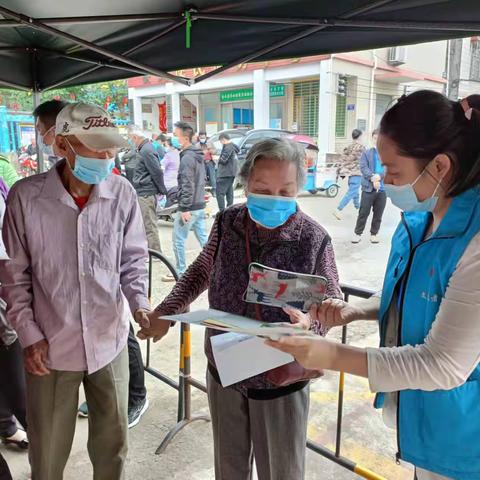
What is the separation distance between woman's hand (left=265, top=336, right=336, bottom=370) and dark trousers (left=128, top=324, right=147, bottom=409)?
1.93 metres

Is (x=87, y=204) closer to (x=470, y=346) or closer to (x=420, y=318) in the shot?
(x=420, y=318)

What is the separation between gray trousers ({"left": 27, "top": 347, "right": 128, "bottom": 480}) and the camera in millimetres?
1826

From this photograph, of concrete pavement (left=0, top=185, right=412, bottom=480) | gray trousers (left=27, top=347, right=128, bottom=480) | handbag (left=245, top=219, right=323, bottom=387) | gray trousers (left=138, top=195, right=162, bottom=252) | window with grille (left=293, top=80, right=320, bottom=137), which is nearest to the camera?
handbag (left=245, top=219, right=323, bottom=387)

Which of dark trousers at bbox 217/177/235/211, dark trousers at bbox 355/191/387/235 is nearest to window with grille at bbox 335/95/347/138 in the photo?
dark trousers at bbox 217/177/235/211

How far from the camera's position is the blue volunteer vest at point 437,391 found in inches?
43.4

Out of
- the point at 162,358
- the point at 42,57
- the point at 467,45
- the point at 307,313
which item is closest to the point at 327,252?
the point at 307,313

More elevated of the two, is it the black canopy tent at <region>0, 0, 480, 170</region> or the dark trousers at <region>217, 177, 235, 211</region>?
the black canopy tent at <region>0, 0, 480, 170</region>

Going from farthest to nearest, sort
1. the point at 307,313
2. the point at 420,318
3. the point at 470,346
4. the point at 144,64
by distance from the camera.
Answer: the point at 144,64
the point at 307,313
the point at 420,318
the point at 470,346

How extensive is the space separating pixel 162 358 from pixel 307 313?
2567 mm

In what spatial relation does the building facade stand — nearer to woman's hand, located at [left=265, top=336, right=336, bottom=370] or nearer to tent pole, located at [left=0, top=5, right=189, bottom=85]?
tent pole, located at [left=0, top=5, right=189, bottom=85]

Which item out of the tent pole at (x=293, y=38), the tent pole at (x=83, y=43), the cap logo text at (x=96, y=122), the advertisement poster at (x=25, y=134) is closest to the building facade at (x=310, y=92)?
Result: the advertisement poster at (x=25, y=134)

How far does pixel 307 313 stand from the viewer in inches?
58.8

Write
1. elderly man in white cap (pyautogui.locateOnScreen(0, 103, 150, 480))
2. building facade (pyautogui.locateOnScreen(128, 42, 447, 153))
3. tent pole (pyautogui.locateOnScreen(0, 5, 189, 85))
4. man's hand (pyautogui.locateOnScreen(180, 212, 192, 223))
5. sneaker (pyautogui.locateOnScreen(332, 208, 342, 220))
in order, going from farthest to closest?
building facade (pyautogui.locateOnScreen(128, 42, 447, 153))
sneaker (pyautogui.locateOnScreen(332, 208, 342, 220))
man's hand (pyautogui.locateOnScreen(180, 212, 192, 223))
tent pole (pyautogui.locateOnScreen(0, 5, 189, 85))
elderly man in white cap (pyautogui.locateOnScreen(0, 103, 150, 480))

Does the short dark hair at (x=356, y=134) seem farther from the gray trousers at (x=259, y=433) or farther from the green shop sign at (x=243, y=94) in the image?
the green shop sign at (x=243, y=94)
